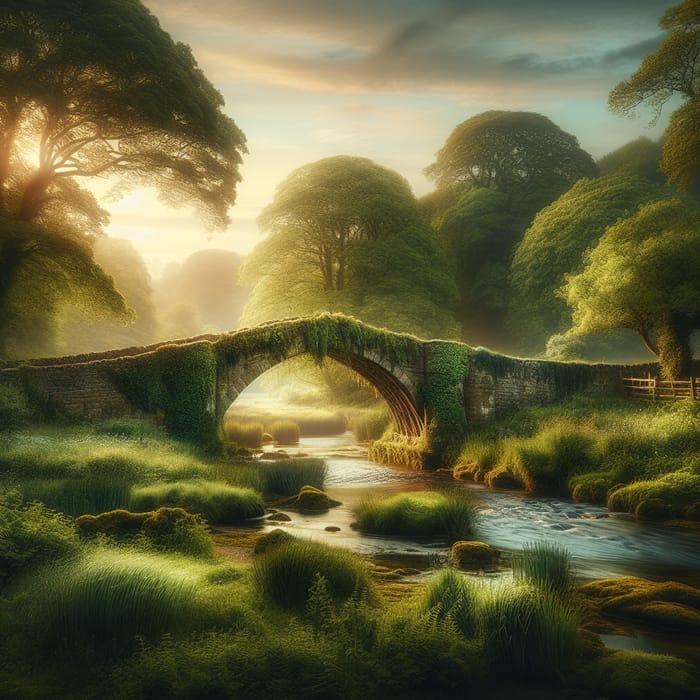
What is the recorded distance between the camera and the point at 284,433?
2903 cm

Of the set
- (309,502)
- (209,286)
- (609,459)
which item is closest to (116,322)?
(309,502)

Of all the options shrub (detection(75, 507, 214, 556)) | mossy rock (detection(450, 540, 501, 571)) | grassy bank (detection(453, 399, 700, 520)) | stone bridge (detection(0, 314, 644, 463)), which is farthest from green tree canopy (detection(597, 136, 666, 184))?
shrub (detection(75, 507, 214, 556))

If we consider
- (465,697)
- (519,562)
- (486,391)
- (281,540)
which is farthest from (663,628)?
(486,391)

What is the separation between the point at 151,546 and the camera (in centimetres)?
702

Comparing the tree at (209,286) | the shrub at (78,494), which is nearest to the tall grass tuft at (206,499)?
the shrub at (78,494)

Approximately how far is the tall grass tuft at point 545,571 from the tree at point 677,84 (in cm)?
2156

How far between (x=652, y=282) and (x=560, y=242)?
12795 millimetres

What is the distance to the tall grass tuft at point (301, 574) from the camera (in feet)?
19.4

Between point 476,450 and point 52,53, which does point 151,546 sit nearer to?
point 476,450

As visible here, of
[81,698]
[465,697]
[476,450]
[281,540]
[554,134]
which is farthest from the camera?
[554,134]

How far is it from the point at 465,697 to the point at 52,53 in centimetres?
1910

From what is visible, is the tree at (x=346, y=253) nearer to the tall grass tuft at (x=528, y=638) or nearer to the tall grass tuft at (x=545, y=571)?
the tall grass tuft at (x=545, y=571)

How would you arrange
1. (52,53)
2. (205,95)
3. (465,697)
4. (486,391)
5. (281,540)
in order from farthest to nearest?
(486,391) < (205,95) < (52,53) < (281,540) < (465,697)

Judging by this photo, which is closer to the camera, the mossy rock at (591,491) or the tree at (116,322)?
the mossy rock at (591,491)
